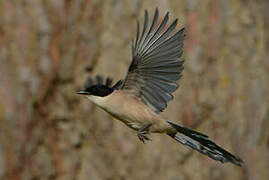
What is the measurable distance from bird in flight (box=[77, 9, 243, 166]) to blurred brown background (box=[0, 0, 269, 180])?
253 cm

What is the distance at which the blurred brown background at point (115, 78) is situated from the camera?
7520mm

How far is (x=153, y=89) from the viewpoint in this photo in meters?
4.99

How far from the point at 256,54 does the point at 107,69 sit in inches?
78.2

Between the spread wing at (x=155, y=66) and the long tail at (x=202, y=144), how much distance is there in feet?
1.39

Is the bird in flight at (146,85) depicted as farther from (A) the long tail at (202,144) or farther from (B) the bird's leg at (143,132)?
(A) the long tail at (202,144)

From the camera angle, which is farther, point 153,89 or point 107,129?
point 107,129

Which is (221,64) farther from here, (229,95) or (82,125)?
(82,125)

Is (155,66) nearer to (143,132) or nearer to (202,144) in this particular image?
(143,132)

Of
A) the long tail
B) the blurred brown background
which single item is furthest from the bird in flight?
the blurred brown background

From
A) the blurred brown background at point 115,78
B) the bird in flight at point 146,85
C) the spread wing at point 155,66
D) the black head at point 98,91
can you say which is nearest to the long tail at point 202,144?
the bird in flight at point 146,85

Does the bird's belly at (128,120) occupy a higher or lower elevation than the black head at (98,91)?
lower

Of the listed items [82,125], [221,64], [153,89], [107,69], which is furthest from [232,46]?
[153,89]

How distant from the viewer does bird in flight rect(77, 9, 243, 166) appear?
15.5 ft

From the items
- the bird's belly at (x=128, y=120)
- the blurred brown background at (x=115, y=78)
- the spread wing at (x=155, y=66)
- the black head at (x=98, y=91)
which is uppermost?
the spread wing at (x=155, y=66)
